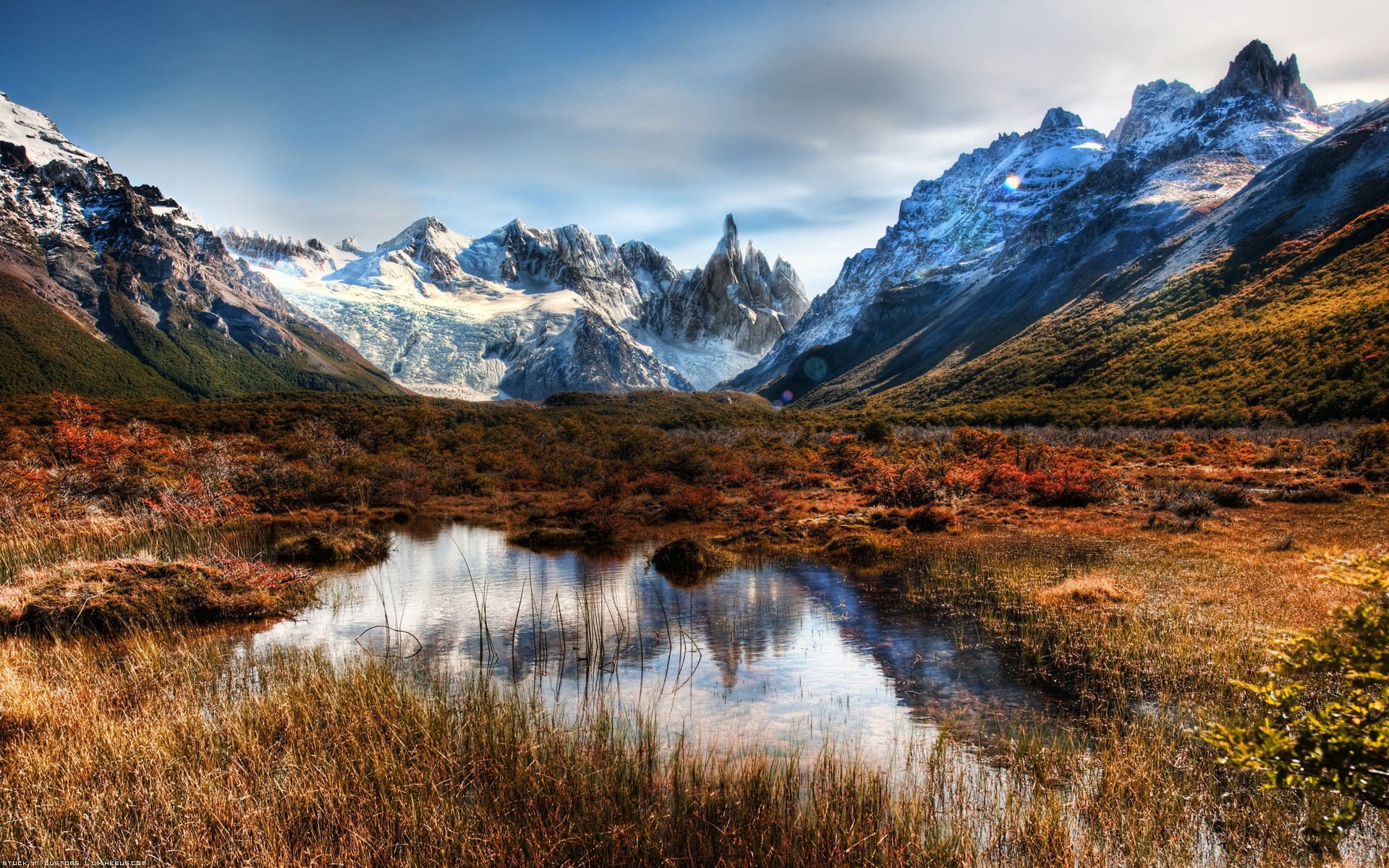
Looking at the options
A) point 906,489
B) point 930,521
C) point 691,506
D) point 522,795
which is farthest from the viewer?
point 906,489

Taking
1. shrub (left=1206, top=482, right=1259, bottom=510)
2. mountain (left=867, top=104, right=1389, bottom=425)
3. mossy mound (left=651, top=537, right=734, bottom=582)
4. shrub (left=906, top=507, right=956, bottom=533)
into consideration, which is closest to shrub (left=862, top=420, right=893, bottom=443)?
shrub (left=906, top=507, right=956, bottom=533)

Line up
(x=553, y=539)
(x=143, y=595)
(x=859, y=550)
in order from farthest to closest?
(x=553, y=539), (x=859, y=550), (x=143, y=595)

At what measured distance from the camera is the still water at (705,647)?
363 inches

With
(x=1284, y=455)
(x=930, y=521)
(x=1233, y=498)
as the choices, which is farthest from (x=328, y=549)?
(x=1284, y=455)

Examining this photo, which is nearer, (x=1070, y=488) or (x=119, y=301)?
(x=1070, y=488)

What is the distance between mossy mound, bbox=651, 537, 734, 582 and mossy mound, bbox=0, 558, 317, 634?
30.5 ft

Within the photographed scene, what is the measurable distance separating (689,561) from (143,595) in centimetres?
1287

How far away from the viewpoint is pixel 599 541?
25906 mm

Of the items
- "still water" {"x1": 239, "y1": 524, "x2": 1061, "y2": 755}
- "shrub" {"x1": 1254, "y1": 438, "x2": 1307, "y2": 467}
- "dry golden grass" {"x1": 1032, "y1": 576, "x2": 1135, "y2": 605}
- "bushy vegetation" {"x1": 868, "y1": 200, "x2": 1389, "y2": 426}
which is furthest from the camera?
"bushy vegetation" {"x1": 868, "y1": 200, "x2": 1389, "y2": 426}

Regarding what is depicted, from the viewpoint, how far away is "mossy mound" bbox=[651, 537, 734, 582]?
1938cm

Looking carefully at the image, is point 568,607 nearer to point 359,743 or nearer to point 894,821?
point 359,743

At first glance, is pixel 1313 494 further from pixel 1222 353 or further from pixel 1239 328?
pixel 1239 328

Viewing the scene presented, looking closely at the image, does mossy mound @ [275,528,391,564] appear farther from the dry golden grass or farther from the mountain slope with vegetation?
the mountain slope with vegetation

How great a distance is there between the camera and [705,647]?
12.5m
